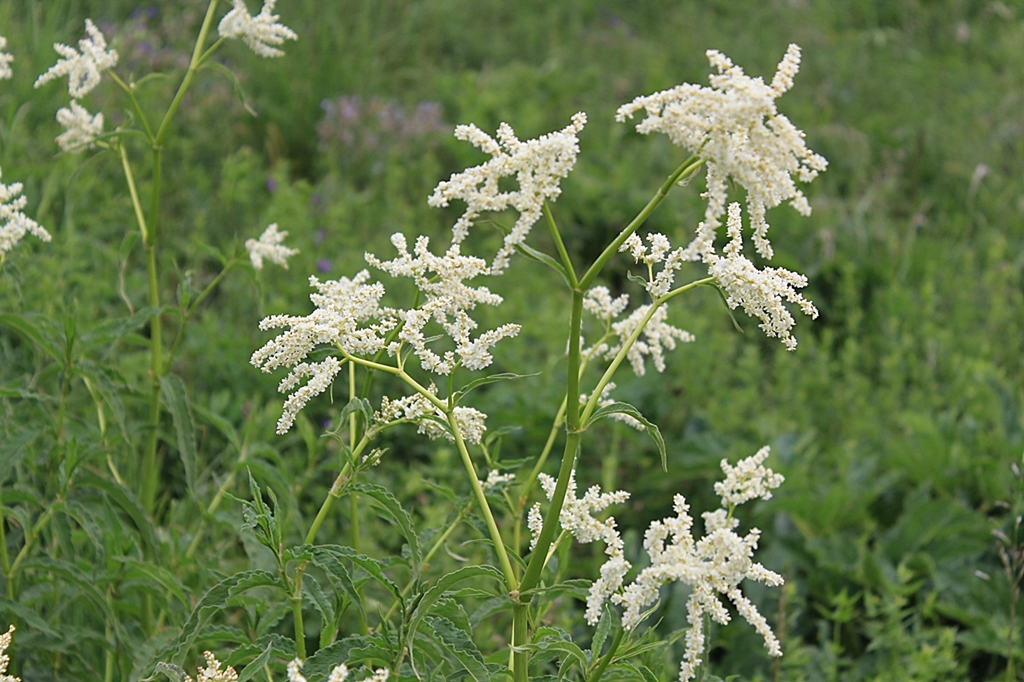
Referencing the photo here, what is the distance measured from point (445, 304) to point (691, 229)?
320cm

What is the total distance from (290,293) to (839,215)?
2.56 meters

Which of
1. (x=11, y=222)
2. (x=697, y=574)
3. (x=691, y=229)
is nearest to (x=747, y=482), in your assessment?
(x=697, y=574)

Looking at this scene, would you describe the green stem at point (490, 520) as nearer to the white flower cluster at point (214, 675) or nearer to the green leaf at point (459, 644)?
the green leaf at point (459, 644)

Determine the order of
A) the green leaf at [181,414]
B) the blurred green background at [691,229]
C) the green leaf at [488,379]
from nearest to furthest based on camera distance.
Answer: the green leaf at [488,379]
the green leaf at [181,414]
the blurred green background at [691,229]

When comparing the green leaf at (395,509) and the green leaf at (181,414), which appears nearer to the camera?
the green leaf at (395,509)

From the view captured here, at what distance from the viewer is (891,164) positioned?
5.21 meters

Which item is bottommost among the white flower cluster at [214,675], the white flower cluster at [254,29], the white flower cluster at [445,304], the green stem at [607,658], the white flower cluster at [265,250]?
the white flower cluster at [214,675]

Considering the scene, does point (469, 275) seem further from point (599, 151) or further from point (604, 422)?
point (599, 151)

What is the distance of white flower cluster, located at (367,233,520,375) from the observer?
1290 millimetres

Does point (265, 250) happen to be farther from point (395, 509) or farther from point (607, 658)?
point (607, 658)

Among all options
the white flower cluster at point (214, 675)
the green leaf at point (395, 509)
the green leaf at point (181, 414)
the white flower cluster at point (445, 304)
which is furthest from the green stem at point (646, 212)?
the green leaf at point (181, 414)

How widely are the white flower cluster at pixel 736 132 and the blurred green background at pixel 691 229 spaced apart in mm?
839

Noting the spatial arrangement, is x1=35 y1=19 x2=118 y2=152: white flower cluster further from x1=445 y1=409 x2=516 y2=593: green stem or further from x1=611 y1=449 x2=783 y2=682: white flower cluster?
x1=611 y1=449 x2=783 y2=682: white flower cluster

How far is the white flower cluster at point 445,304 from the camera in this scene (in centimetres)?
129
